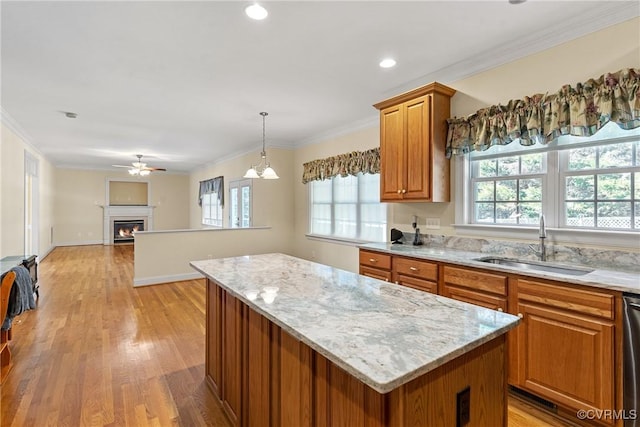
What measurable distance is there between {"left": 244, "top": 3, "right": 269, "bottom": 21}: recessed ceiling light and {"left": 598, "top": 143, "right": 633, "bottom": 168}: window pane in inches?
104

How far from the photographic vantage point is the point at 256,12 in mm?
2164

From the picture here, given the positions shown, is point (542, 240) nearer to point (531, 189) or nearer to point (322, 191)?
point (531, 189)

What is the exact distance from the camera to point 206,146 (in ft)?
22.8

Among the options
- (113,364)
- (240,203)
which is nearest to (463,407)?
(113,364)

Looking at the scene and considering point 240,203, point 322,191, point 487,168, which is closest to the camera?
point 487,168

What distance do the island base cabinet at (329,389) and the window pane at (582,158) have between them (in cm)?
196

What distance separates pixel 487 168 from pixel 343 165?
239 centimetres

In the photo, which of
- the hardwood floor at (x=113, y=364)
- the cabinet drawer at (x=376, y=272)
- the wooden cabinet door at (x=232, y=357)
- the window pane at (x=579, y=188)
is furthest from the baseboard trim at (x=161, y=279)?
the window pane at (x=579, y=188)

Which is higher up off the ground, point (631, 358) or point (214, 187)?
point (214, 187)

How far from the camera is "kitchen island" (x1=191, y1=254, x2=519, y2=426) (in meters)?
0.94

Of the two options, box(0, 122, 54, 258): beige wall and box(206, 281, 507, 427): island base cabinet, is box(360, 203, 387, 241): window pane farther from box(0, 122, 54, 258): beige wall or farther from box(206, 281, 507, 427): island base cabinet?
box(0, 122, 54, 258): beige wall

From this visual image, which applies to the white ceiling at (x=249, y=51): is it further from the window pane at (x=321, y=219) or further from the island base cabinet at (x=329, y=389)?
the island base cabinet at (x=329, y=389)

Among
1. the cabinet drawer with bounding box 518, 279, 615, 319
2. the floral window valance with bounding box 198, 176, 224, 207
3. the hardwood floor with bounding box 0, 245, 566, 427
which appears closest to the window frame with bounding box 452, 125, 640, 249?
the cabinet drawer with bounding box 518, 279, 615, 319

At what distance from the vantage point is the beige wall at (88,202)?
9.74m
